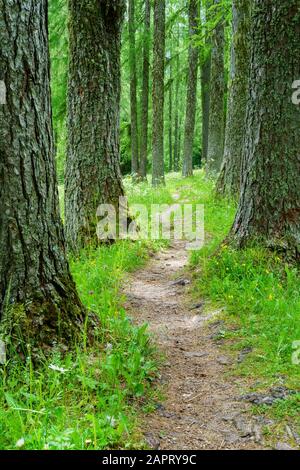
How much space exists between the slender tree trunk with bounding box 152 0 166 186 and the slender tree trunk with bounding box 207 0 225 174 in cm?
174

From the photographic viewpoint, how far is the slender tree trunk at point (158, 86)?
1457 centimetres

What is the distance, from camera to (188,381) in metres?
3.75

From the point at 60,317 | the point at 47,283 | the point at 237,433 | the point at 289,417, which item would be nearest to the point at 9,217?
the point at 47,283

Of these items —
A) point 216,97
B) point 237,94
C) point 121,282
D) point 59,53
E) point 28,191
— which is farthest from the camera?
point 216,97

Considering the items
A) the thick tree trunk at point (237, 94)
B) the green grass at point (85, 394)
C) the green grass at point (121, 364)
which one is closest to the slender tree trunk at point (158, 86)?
the thick tree trunk at point (237, 94)

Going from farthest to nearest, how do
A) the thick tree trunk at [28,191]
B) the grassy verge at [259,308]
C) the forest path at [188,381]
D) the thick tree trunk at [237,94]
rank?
the thick tree trunk at [237,94] → the grassy verge at [259,308] → the thick tree trunk at [28,191] → the forest path at [188,381]

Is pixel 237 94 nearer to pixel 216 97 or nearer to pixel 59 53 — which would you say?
pixel 216 97

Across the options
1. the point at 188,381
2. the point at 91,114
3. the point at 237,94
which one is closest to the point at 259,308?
the point at 188,381

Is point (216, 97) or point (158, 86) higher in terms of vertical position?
point (158, 86)

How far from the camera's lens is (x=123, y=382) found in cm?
340

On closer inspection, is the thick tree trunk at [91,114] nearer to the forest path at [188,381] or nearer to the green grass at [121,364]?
the green grass at [121,364]

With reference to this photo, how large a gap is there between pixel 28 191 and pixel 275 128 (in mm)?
3213

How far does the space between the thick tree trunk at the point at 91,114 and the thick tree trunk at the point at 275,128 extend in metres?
2.40

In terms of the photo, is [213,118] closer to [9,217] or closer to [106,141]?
[106,141]
